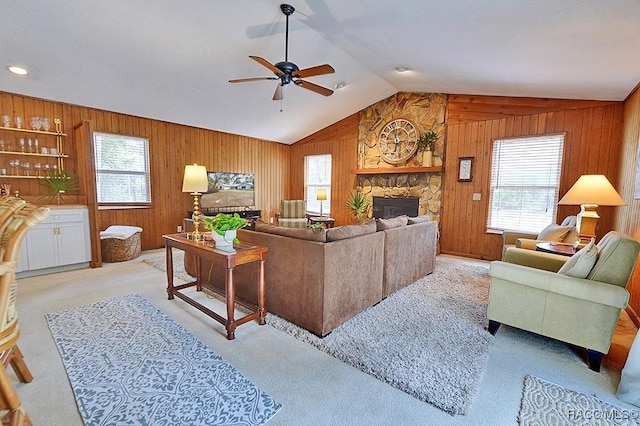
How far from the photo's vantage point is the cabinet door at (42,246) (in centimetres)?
369

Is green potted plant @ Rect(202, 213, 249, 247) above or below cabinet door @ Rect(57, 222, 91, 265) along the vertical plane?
above

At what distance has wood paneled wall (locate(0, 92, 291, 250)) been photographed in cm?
426

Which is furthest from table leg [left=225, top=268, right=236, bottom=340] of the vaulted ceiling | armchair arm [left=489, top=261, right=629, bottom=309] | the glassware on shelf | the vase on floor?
the vase on floor

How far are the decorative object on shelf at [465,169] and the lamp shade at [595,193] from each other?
2175 mm

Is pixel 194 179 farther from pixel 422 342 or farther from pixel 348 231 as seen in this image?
pixel 422 342

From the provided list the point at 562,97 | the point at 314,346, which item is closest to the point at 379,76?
the point at 562,97

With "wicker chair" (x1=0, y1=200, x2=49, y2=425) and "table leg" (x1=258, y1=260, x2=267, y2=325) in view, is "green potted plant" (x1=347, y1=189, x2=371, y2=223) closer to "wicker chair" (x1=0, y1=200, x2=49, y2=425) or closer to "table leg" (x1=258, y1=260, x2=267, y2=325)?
"table leg" (x1=258, y1=260, x2=267, y2=325)

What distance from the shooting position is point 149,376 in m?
1.83

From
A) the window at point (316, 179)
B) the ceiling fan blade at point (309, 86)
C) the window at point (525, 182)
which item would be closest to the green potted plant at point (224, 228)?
the ceiling fan blade at point (309, 86)

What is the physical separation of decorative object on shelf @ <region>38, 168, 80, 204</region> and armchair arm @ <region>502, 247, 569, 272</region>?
20.4 feet

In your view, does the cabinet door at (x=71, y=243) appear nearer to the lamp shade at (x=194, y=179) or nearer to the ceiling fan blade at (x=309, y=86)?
the lamp shade at (x=194, y=179)

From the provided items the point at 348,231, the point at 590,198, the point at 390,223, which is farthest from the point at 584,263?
the point at 348,231

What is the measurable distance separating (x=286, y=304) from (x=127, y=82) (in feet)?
13.3

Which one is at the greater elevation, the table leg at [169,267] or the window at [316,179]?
the window at [316,179]
